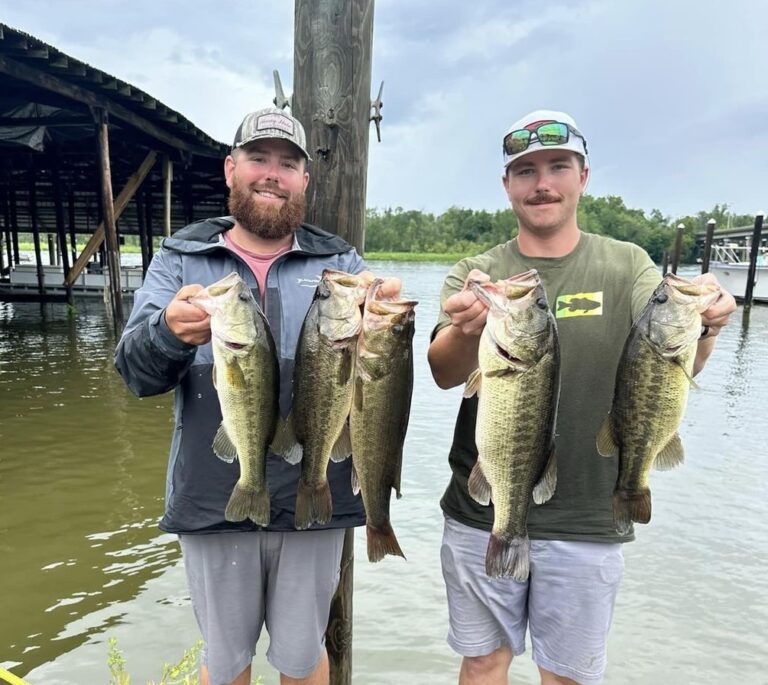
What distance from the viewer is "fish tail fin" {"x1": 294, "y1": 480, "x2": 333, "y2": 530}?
274 cm

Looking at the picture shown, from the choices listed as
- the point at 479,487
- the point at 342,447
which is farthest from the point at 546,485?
the point at 342,447

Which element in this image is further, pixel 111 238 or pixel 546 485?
pixel 111 238

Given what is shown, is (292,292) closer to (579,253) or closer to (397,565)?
(579,253)

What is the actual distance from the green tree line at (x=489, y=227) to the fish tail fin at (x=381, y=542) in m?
75.8

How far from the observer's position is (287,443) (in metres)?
2.78

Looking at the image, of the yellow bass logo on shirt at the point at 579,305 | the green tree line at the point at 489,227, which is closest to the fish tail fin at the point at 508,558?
the yellow bass logo on shirt at the point at 579,305

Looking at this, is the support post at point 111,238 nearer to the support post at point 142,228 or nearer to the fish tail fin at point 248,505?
the support post at point 142,228

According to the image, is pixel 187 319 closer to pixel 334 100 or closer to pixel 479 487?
pixel 479 487

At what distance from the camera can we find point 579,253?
3016 mm

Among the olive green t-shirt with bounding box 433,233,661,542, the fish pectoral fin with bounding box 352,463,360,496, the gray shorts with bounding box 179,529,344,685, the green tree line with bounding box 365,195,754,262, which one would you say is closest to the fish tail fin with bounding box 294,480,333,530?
the fish pectoral fin with bounding box 352,463,360,496

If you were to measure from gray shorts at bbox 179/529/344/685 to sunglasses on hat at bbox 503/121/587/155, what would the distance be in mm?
2075

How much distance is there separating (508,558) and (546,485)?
0.36 m

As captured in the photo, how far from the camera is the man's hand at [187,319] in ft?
7.97

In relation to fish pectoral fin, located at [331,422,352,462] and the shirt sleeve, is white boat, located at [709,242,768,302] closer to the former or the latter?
the shirt sleeve
